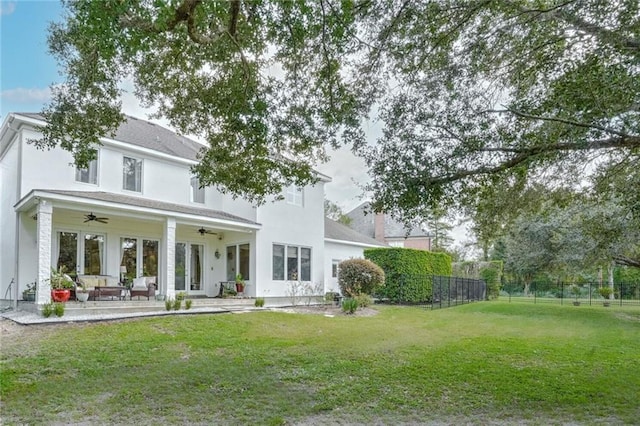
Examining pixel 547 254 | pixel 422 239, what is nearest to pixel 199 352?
pixel 547 254

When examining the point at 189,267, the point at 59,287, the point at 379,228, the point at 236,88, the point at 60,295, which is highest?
the point at 236,88

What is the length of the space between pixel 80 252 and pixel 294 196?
888 centimetres

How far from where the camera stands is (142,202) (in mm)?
14914

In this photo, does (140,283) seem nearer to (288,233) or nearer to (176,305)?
(176,305)

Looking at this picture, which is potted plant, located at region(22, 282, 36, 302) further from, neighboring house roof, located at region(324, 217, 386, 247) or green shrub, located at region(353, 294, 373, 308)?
neighboring house roof, located at region(324, 217, 386, 247)

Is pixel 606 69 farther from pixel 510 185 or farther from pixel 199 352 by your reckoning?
pixel 199 352

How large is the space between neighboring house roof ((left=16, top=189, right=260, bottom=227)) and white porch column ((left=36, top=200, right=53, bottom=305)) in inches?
20.1

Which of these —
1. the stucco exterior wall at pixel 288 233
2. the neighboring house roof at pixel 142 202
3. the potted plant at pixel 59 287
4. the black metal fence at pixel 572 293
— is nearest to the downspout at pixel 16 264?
the neighboring house roof at pixel 142 202

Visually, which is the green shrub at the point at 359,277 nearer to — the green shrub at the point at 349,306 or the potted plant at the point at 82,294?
the green shrub at the point at 349,306

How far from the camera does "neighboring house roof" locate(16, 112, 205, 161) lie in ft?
52.7

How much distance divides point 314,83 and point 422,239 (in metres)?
28.7

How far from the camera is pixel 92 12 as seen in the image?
4.75 m

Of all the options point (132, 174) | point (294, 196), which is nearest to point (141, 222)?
point (132, 174)

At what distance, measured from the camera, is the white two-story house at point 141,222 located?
13234 millimetres
